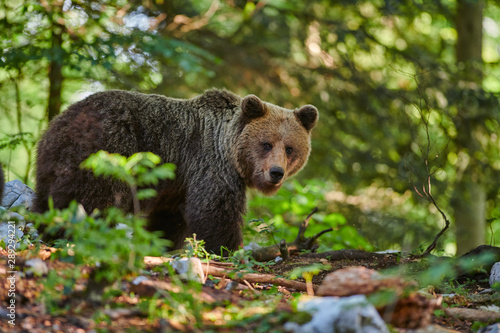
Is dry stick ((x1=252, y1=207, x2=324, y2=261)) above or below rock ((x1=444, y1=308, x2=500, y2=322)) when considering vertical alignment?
below

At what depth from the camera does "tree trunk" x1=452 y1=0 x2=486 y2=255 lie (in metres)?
11.3

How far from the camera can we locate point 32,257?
3.68m

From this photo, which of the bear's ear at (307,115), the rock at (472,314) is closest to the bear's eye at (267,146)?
the bear's ear at (307,115)

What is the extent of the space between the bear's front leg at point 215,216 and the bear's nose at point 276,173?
1.61 ft

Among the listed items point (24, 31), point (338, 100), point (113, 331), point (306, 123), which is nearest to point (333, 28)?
point (338, 100)

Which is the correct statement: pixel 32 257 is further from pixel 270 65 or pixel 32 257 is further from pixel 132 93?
pixel 270 65

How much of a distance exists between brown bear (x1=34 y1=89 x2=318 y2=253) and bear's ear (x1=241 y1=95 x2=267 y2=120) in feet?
0.04

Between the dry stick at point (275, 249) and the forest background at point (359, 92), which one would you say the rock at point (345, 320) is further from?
the forest background at point (359, 92)

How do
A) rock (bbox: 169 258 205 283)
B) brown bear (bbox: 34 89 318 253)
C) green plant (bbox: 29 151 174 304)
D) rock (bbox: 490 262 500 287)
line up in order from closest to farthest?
1. green plant (bbox: 29 151 174 304)
2. rock (bbox: 169 258 205 283)
3. rock (bbox: 490 262 500 287)
4. brown bear (bbox: 34 89 318 253)

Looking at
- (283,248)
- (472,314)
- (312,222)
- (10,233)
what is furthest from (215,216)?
(312,222)

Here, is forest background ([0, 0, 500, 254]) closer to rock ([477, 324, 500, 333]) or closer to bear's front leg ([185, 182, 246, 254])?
bear's front leg ([185, 182, 246, 254])

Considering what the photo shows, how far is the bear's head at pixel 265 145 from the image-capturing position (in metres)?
6.02

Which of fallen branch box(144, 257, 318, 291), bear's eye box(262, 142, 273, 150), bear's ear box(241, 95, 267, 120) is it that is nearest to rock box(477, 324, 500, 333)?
fallen branch box(144, 257, 318, 291)

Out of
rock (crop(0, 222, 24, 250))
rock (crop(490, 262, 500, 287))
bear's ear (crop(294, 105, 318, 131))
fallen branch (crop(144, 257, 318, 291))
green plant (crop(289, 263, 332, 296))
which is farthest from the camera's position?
bear's ear (crop(294, 105, 318, 131))
